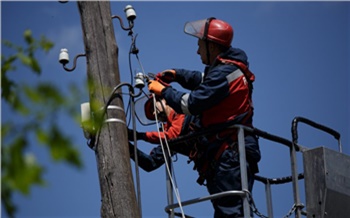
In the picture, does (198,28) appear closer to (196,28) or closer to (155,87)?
(196,28)

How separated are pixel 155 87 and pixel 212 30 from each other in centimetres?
80

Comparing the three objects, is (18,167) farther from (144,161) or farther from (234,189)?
(144,161)

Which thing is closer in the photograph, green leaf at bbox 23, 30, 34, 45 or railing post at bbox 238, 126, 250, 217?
green leaf at bbox 23, 30, 34, 45

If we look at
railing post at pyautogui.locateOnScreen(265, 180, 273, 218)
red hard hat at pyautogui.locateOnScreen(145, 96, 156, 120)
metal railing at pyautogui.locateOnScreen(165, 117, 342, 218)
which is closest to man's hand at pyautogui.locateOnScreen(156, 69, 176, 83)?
red hard hat at pyautogui.locateOnScreen(145, 96, 156, 120)

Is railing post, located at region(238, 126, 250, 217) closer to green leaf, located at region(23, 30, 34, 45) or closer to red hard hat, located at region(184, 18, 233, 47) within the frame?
red hard hat, located at region(184, 18, 233, 47)

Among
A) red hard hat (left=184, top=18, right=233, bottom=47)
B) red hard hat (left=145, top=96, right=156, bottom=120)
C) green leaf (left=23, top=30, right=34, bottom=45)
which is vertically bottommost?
green leaf (left=23, top=30, right=34, bottom=45)

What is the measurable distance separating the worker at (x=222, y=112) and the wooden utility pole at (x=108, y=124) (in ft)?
2.24

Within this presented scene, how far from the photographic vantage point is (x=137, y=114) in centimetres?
675

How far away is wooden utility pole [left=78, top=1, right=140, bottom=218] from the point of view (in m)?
5.24

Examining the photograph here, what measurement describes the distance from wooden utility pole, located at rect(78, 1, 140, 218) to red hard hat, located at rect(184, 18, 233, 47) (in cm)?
99

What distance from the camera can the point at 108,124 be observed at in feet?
18.2

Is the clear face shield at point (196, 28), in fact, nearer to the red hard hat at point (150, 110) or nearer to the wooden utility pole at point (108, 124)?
the red hard hat at point (150, 110)

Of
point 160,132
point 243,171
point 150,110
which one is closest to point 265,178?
point 160,132

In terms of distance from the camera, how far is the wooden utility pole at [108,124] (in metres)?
5.24
